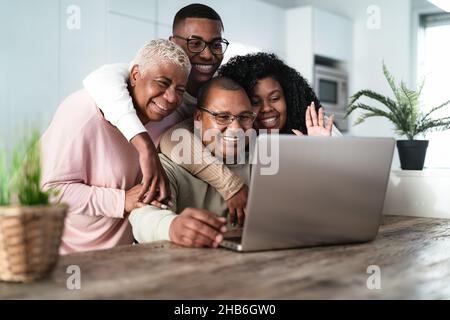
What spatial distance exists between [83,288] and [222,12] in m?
3.39

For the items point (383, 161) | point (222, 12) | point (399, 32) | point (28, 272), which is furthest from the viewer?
point (399, 32)

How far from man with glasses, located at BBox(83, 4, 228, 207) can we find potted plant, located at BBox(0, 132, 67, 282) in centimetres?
54

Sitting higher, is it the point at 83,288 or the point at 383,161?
the point at 383,161

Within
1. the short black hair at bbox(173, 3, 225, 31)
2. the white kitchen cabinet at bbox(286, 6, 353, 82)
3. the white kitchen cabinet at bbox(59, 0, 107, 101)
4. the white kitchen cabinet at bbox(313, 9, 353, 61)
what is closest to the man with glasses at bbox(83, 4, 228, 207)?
the short black hair at bbox(173, 3, 225, 31)

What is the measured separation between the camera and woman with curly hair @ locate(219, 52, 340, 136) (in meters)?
1.93

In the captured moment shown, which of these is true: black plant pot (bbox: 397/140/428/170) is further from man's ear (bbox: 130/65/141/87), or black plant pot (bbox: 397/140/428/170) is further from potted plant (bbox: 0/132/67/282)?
potted plant (bbox: 0/132/67/282)

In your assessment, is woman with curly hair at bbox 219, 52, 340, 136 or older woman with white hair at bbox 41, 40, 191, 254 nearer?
older woman with white hair at bbox 41, 40, 191, 254

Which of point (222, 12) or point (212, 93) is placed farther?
point (222, 12)

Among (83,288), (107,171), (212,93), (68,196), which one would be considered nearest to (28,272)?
(83,288)

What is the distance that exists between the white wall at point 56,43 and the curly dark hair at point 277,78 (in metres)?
1.20
